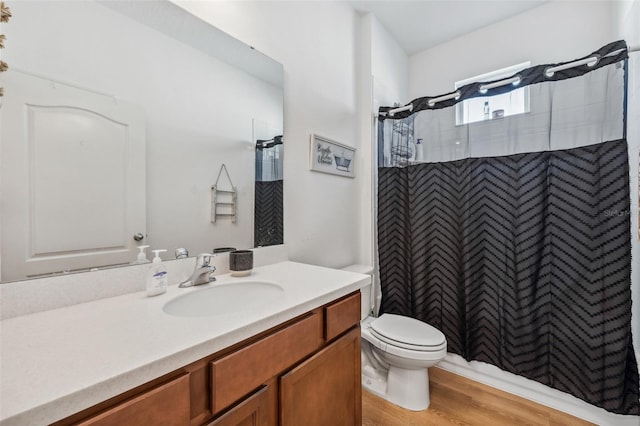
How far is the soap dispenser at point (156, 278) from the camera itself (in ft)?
2.90

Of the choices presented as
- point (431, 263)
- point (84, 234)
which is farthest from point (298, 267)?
point (431, 263)

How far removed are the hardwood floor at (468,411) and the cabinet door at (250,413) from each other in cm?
104

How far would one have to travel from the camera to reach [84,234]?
849 millimetres

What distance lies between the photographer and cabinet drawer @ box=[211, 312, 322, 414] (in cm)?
62

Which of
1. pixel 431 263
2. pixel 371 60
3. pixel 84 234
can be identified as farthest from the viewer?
pixel 371 60

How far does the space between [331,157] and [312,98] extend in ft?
1.29

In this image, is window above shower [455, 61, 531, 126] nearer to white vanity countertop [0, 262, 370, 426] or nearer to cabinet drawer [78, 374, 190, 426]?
white vanity countertop [0, 262, 370, 426]

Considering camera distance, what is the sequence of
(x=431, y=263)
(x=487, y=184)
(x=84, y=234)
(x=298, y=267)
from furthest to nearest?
(x=431, y=263)
(x=487, y=184)
(x=298, y=267)
(x=84, y=234)

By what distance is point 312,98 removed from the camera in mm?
1688

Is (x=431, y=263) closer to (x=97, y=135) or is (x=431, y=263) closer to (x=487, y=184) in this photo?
(x=487, y=184)

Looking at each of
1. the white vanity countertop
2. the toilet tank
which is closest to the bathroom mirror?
the white vanity countertop

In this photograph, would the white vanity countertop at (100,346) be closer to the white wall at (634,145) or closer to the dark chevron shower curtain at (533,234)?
the dark chevron shower curtain at (533,234)

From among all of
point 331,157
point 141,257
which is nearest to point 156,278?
point 141,257

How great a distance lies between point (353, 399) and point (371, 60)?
2214 millimetres
